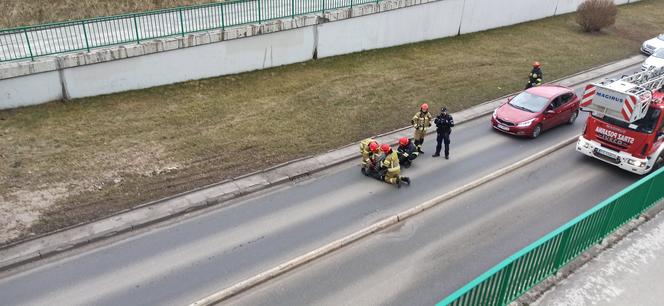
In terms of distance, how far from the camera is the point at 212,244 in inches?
448

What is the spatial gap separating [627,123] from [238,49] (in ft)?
45.2

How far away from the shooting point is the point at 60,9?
21.2 meters

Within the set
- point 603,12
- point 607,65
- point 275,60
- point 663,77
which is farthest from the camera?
point 603,12

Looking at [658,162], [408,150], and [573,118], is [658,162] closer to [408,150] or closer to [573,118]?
[573,118]

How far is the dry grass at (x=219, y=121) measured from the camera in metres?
13.2

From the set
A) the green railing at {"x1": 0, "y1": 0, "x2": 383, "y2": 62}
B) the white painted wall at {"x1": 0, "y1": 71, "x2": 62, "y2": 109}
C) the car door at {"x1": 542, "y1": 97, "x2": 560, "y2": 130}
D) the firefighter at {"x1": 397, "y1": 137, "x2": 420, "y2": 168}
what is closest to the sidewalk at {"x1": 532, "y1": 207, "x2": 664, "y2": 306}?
the firefighter at {"x1": 397, "y1": 137, "x2": 420, "y2": 168}

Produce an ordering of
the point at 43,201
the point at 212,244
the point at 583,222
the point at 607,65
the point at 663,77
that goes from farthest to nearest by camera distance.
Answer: the point at 607,65 < the point at 663,77 < the point at 43,201 < the point at 212,244 < the point at 583,222

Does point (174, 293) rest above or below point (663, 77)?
below

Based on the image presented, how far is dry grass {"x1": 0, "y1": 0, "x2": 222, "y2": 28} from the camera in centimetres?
2017

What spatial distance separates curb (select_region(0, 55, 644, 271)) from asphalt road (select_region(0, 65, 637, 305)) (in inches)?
10.1

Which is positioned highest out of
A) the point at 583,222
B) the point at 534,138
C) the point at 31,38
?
the point at 31,38

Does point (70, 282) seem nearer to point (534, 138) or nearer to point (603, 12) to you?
point (534, 138)

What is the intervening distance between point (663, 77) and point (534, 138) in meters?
4.14

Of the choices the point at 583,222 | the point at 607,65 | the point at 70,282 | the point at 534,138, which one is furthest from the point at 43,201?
the point at 607,65
